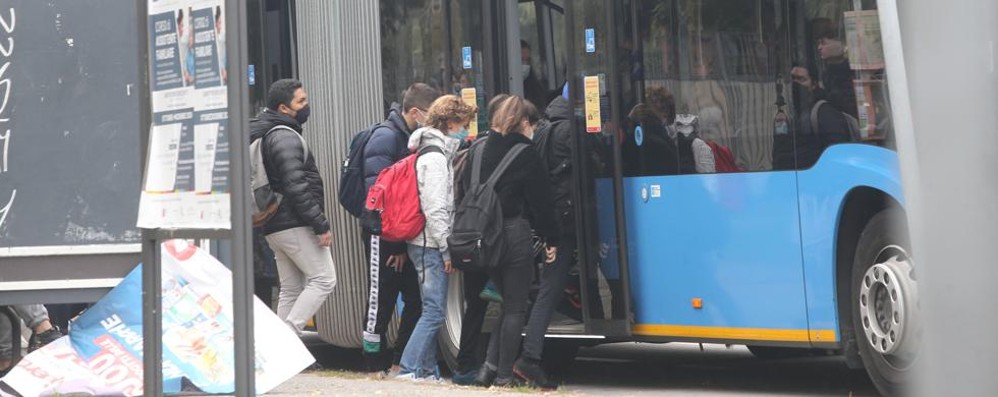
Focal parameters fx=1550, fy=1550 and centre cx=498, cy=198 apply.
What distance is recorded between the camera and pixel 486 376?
29.8 ft

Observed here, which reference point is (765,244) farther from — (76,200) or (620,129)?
(76,200)

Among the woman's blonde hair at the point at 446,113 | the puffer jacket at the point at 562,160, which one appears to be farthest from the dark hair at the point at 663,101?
the woman's blonde hair at the point at 446,113

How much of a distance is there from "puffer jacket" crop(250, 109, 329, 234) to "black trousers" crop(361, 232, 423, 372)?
0.44 metres

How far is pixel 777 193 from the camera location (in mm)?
8156

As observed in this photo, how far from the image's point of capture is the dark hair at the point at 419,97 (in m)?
9.69

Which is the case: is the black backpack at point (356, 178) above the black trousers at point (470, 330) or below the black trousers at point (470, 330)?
above

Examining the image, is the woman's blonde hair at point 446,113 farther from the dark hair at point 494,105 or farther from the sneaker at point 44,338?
the sneaker at point 44,338

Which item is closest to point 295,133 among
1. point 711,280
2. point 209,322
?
point 711,280

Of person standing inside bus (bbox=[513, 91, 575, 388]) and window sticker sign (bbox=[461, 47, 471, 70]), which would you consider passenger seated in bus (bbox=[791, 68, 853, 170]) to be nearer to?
person standing inside bus (bbox=[513, 91, 575, 388])

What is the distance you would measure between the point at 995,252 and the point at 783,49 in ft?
21.6

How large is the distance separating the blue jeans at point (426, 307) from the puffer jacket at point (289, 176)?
A: 69cm

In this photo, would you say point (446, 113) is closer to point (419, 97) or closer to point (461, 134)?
point (461, 134)

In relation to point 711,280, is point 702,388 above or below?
below

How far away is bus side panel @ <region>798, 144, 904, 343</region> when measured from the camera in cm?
782
